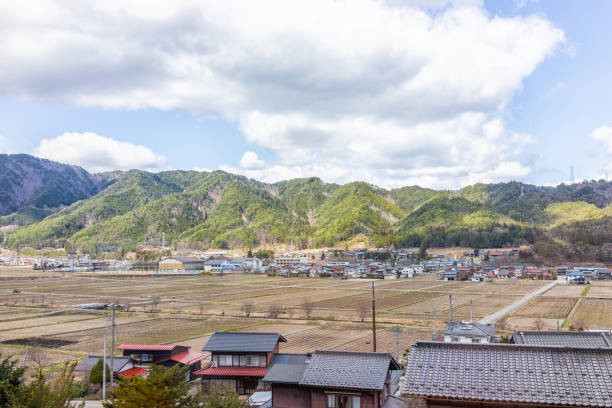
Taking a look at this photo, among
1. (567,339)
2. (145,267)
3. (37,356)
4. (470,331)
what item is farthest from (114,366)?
(145,267)

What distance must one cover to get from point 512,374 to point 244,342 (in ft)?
43.4

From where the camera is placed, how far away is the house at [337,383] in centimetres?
1177

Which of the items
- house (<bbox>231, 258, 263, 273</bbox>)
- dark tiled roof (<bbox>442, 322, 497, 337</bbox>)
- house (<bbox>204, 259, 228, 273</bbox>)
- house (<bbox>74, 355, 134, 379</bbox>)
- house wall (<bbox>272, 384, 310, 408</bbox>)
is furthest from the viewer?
house (<bbox>231, 258, 263, 273</bbox>)

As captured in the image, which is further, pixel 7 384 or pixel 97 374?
pixel 97 374

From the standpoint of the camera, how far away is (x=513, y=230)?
146 metres

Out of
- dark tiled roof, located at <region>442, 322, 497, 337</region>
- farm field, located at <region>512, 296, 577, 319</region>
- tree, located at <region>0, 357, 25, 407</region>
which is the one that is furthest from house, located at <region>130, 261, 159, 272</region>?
tree, located at <region>0, 357, 25, 407</region>

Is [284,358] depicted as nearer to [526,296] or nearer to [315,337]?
[315,337]

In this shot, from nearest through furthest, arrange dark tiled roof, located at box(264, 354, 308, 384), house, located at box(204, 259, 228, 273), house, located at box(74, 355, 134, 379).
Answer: dark tiled roof, located at box(264, 354, 308, 384), house, located at box(74, 355, 134, 379), house, located at box(204, 259, 228, 273)

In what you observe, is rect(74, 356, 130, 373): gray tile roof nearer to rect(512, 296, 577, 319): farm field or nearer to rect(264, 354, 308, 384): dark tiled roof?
rect(264, 354, 308, 384): dark tiled roof

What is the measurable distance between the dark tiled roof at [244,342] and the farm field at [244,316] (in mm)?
6980

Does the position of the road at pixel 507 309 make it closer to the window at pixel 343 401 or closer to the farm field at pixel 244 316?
the farm field at pixel 244 316

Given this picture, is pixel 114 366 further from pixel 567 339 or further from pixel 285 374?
pixel 567 339

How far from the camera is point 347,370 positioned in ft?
40.7

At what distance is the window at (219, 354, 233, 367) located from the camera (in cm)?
1909
